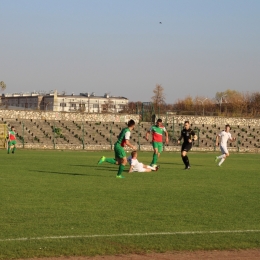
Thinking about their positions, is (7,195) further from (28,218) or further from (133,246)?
(133,246)

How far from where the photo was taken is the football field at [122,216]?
9008 mm

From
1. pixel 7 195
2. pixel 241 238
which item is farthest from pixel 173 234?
pixel 7 195

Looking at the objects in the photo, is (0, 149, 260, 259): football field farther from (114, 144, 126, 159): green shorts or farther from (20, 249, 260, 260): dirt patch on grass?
(114, 144, 126, 159): green shorts

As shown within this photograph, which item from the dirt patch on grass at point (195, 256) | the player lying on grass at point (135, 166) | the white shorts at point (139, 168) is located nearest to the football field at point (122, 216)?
the dirt patch on grass at point (195, 256)

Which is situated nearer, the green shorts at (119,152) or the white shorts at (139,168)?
the green shorts at (119,152)

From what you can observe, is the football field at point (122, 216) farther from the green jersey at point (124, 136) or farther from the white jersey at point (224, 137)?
the white jersey at point (224, 137)

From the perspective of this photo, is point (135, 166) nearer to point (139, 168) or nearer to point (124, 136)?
point (139, 168)

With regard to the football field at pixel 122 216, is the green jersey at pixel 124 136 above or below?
above

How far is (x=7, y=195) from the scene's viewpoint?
47.6ft

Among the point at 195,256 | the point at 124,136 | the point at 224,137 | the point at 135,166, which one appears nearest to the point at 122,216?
the point at 195,256

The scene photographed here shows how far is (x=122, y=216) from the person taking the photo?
1147 centimetres

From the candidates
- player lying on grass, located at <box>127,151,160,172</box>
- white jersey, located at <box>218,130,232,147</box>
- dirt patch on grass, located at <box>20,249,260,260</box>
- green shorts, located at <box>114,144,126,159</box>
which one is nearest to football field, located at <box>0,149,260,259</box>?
dirt patch on grass, located at <box>20,249,260,260</box>

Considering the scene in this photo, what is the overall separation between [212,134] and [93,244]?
188ft

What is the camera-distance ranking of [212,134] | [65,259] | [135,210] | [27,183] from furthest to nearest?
1. [212,134]
2. [27,183]
3. [135,210]
4. [65,259]
